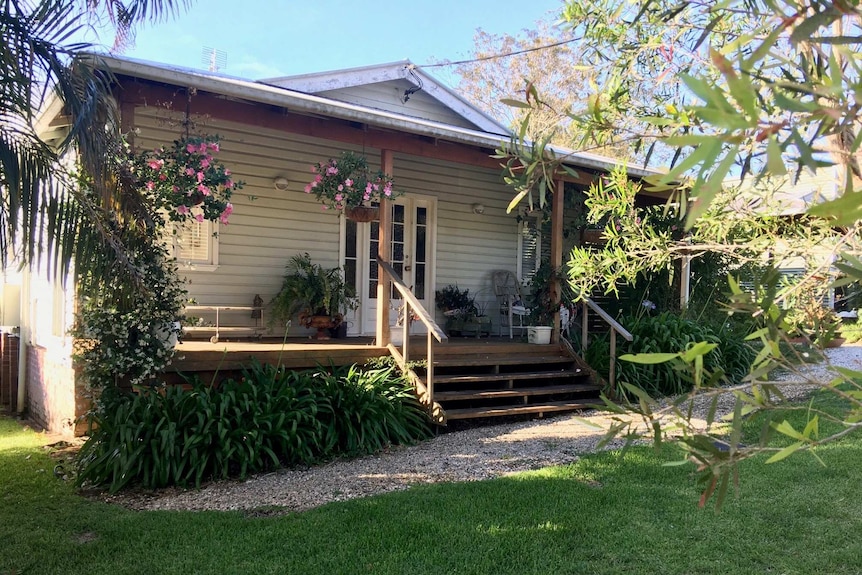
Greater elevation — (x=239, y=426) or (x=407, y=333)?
(x=407, y=333)

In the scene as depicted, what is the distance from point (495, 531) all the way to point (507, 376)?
351cm

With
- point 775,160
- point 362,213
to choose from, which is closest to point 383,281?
point 362,213

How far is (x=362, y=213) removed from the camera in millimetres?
6938

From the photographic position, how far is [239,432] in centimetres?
499

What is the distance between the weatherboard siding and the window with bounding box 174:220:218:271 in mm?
91

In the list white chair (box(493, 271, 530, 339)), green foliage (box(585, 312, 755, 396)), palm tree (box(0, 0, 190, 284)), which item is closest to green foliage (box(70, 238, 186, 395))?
palm tree (box(0, 0, 190, 284))

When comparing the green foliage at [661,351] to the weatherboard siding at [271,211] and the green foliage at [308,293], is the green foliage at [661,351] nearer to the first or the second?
the weatherboard siding at [271,211]

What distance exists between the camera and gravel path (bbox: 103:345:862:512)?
4379 mm

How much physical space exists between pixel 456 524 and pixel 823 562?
1962 millimetres

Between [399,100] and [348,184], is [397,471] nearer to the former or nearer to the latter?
[348,184]

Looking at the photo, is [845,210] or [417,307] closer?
[845,210]

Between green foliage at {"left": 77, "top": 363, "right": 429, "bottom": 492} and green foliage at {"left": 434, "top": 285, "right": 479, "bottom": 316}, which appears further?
green foliage at {"left": 434, "top": 285, "right": 479, "bottom": 316}

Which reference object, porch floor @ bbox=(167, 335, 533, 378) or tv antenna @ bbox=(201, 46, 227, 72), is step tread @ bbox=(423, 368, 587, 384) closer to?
porch floor @ bbox=(167, 335, 533, 378)

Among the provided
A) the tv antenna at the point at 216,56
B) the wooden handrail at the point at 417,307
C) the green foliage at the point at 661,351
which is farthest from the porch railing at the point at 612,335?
the tv antenna at the point at 216,56
